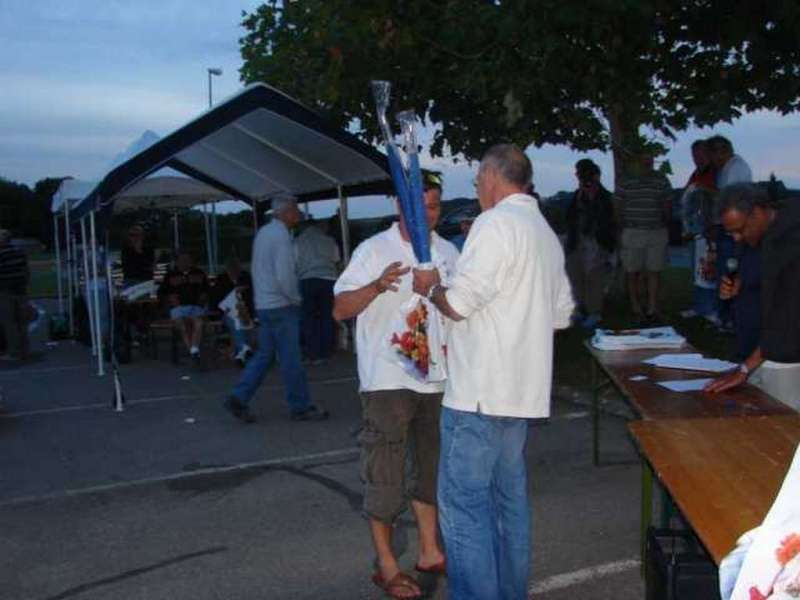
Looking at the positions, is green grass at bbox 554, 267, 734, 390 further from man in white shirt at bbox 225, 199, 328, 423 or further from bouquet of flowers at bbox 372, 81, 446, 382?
bouquet of flowers at bbox 372, 81, 446, 382

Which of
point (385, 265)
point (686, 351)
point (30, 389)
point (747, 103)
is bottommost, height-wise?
point (30, 389)

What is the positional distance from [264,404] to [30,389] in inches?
129

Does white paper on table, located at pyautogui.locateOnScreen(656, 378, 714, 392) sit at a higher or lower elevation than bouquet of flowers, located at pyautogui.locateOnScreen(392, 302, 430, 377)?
lower

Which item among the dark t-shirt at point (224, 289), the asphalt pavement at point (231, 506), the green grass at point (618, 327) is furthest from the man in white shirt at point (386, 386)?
the dark t-shirt at point (224, 289)

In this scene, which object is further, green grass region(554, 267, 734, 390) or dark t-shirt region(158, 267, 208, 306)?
dark t-shirt region(158, 267, 208, 306)

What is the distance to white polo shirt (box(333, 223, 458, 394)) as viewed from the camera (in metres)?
4.18

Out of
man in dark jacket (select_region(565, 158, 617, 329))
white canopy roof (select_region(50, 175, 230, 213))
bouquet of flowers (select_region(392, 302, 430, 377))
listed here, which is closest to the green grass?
man in dark jacket (select_region(565, 158, 617, 329))

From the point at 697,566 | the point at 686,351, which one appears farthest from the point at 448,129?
the point at 697,566

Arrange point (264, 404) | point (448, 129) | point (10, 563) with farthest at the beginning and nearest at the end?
point (448, 129)
point (264, 404)
point (10, 563)

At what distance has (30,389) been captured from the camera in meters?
10.8

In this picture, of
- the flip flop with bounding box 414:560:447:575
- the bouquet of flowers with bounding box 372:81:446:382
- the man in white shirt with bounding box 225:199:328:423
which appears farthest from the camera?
the man in white shirt with bounding box 225:199:328:423

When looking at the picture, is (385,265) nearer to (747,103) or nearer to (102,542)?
(102,542)

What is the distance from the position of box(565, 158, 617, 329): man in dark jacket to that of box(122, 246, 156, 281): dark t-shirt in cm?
716

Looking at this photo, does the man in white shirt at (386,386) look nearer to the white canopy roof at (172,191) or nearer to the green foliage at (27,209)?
the white canopy roof at (172,191)
